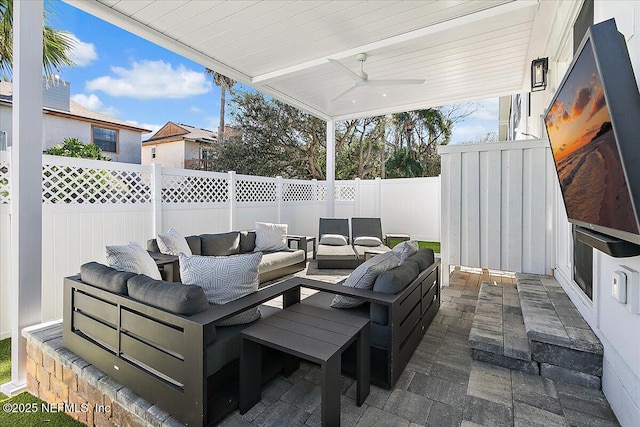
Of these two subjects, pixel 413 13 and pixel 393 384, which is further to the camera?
pixel 413 13

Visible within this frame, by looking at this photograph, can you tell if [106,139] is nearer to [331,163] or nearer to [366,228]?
[331,163]

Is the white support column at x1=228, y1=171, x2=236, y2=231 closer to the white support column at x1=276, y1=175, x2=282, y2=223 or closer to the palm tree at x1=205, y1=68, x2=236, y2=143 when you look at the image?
the white support column at x1=276, y1=175, x2=282, y2=223

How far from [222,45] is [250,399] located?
4070 millimetres

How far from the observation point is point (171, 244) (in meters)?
3.82

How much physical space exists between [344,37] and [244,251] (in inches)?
139

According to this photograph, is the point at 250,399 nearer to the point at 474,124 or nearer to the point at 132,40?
the point at 474,124

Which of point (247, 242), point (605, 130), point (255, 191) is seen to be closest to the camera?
point (605, 130)

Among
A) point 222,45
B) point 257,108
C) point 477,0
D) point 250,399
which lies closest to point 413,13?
point 477,0

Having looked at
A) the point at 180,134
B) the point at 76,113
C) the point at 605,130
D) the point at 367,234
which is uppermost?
the point at 180,134

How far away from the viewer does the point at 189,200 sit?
4.89m

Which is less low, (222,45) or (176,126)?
(176,126)

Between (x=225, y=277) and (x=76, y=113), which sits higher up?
(x=76, y=113)

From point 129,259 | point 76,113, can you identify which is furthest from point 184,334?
point 76,113

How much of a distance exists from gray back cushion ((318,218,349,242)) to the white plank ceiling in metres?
2.77
